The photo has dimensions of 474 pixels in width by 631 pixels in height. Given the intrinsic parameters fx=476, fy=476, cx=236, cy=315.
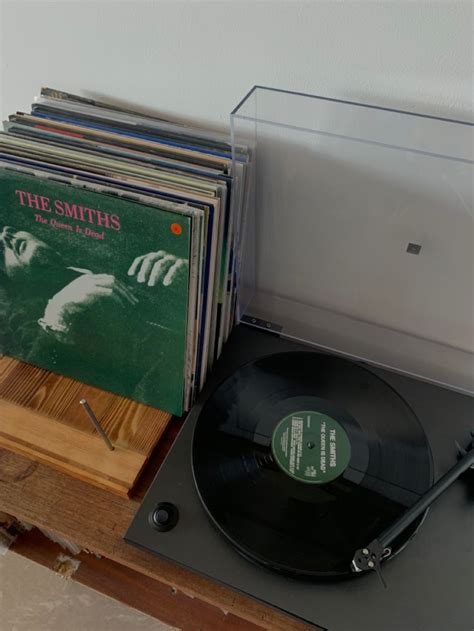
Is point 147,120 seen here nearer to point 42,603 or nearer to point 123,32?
point 123,32

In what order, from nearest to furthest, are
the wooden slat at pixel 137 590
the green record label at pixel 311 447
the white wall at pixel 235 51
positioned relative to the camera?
the white wall at pixel 235 51
the green record label at pixel 311 447
the wooden slat at pixel 137 590

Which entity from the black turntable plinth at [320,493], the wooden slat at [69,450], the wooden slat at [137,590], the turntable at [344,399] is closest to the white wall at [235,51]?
the turntable at [344,399]

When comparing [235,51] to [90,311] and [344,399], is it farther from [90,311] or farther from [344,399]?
[344,399]

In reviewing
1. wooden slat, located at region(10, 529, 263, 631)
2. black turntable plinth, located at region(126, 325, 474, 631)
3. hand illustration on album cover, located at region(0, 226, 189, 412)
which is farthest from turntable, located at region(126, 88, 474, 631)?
wooden slat, located at region(10, 529, 263, 631)

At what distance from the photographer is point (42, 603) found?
970 mm

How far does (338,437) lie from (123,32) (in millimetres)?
665

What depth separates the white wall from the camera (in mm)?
571

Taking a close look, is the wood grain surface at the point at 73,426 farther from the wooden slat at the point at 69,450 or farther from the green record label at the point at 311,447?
the green record label at the point at 311,447

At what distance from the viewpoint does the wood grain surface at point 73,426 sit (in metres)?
0.70

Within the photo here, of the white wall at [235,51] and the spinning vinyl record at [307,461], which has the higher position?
the white wall at [235,51]

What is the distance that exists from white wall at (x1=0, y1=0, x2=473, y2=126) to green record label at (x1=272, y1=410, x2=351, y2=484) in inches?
18.1

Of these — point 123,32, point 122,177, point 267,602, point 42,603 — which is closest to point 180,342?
point 122,177

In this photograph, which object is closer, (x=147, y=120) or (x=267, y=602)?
(x=267, y=602)

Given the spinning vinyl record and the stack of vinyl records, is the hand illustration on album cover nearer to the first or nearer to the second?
the stack of vinyl records
